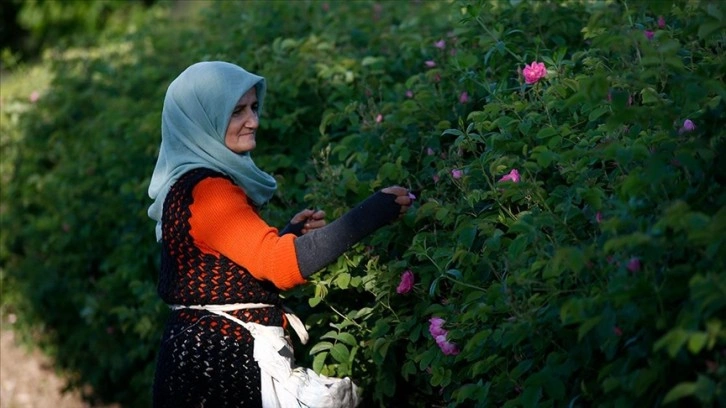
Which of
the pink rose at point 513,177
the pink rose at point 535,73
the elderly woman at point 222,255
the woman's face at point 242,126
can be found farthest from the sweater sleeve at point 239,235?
the pink rose at point 535,73

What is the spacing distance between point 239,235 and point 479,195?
0.64 m

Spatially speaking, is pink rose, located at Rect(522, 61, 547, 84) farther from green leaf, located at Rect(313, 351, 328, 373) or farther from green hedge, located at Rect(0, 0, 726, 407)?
green leaf, located at Rect(313, 351, 328, 373)

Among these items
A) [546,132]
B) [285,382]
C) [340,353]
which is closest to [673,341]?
[546,132]

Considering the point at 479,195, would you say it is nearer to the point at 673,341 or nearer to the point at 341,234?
the point at 341,234

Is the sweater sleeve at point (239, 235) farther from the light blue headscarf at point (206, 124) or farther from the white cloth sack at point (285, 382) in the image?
the white cloth sack at point (285, 382)

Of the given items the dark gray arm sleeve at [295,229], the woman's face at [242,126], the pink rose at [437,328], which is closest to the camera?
the pink rose at [437,328]

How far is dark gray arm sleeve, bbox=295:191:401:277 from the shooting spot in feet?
10.4

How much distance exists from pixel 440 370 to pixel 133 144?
3.04 meters

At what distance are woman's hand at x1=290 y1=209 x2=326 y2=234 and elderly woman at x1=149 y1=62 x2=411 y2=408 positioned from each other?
9cm

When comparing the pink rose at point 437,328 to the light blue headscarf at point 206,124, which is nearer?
the pink rose at point 437,328

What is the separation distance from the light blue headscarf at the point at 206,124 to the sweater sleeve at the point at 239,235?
0.21 feet

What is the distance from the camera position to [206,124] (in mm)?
3400

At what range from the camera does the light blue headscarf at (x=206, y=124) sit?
3.38m

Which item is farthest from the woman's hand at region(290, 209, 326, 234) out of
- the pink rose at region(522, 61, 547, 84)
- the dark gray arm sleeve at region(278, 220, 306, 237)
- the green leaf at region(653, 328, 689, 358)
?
the green leaf at region(653, 328, 689, 358)
